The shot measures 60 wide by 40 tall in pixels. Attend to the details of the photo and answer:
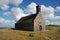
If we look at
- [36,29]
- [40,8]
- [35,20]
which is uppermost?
[40,8]

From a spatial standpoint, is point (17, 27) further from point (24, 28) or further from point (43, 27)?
point (43, 27)

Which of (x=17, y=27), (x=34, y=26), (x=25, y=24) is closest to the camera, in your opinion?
(x=34, y=26)

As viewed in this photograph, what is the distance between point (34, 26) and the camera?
51.7 metres

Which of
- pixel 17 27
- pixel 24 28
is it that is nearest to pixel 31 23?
pixel 24 28

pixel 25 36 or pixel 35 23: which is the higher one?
pixel 35 23

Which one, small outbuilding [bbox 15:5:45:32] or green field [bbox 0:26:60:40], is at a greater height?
small outbuilding [bbox 15:5:45:32]

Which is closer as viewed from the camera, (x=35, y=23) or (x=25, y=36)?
(x=25, y=36)

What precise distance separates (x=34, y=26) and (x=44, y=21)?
6.94m

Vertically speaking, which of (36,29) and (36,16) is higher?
(36,16)

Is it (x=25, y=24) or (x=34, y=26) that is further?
(x=25, y=24)

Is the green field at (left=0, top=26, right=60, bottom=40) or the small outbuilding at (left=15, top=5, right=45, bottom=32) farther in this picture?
the small outbuilding at (left=15, top=5, right=45, bottom=32)

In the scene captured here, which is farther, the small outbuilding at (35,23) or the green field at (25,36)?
the small outbuilding at (35,23)

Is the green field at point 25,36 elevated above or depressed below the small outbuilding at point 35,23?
below

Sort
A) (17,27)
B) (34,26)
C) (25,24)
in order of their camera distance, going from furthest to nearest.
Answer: (17,27), (25,24), (34,26)
